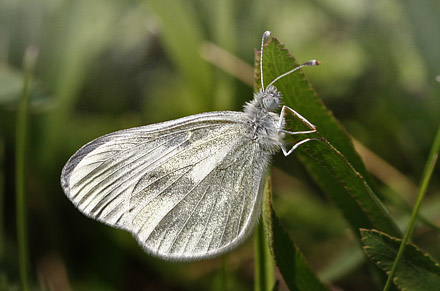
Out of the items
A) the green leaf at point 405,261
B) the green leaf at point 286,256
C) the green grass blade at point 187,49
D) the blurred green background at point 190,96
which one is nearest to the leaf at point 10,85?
the blurred green background at point 190,96

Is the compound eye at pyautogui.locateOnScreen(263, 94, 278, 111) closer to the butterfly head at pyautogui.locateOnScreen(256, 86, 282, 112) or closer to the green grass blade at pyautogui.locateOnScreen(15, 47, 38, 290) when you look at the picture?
the butterfly head at pyautogui.locateOnScreen(256, 86, 282, 112)

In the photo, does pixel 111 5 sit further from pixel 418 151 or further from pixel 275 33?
pixel 418 151

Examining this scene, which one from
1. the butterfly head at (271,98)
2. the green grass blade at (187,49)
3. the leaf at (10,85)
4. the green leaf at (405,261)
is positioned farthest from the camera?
the green grass blade at (187,49)

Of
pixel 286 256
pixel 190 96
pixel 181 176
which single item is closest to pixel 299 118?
pixel 286 256

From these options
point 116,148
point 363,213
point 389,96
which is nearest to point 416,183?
point 389,96

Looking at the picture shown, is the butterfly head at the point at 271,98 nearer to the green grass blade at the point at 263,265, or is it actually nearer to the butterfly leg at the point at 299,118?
the butterfly leg at the point at 299,118

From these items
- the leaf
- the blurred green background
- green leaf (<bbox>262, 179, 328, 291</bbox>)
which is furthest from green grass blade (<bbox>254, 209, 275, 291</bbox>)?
the leaf

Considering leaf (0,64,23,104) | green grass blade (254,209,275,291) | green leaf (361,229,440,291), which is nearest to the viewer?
green leaf (361,229,440,291)
